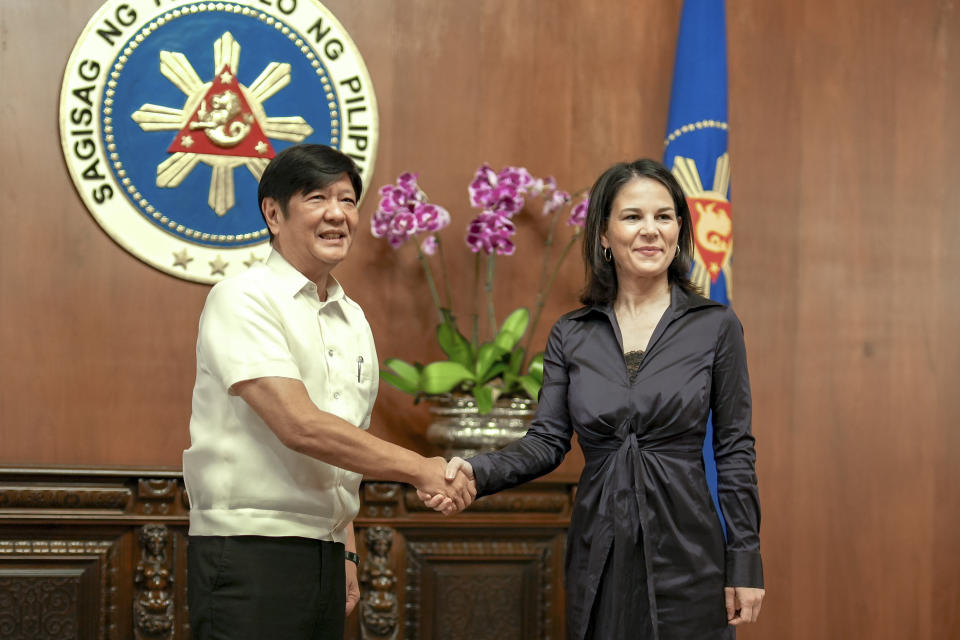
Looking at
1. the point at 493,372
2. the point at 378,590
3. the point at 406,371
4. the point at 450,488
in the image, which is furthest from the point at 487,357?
the point at 450,488

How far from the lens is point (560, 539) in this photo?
10.3 feet

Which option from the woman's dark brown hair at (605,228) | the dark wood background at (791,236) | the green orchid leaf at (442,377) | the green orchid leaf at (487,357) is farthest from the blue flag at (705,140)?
the woman's dark brown hair at (605,228)

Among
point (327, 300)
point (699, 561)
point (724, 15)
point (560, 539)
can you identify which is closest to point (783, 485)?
point (560, 539)

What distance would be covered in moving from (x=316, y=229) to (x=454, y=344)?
4.20 feet

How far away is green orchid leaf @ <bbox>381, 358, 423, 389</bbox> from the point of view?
3186mm

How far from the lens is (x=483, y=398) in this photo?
3.09m

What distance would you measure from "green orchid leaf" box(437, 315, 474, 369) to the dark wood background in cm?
29

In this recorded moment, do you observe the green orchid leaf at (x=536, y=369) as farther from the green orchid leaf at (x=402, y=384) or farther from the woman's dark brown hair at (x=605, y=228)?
the woman's dark brown hair at (x=605, y=228)

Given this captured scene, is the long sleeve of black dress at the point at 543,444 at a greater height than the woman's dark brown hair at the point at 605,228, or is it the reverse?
the woman's dark brown hair at the point at 605,228

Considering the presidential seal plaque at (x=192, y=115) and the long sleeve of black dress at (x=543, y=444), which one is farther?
the presidential seal plaque at (x=192, y=115)

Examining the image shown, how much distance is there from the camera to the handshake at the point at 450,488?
2240 mm

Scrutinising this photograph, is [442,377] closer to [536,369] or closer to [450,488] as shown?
[536,369]

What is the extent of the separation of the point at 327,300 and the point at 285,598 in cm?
59

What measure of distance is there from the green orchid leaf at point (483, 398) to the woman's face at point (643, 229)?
1.07 meters
